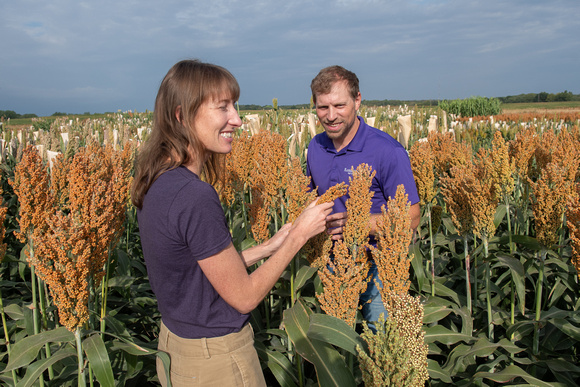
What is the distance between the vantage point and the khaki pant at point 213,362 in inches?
71.9

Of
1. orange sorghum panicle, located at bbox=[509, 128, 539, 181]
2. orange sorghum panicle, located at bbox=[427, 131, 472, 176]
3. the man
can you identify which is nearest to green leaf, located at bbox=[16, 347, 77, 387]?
the man

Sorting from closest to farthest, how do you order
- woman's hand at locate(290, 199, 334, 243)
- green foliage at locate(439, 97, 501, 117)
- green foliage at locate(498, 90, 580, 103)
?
woman's hand at locate(290, 199, 334, 243), green foliage at locate(439, 97, 501, 117), green foliage at locate(498, 90, 580, 103)

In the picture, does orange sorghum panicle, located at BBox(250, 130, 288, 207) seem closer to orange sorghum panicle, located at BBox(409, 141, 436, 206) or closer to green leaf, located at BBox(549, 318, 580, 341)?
orange sorghum panicle, located at BBox(409, 141, 436, 206)

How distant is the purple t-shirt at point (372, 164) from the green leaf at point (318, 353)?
104 centimetres

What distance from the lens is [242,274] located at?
1.74 metres

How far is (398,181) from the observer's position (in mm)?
3049

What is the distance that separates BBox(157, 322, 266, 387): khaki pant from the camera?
1.83 meters

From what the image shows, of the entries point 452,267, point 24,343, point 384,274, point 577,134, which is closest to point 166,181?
point 384,274

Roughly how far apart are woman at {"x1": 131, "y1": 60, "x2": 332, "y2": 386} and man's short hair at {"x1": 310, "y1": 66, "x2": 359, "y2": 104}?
1.46 metres

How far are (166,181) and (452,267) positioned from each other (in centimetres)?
381

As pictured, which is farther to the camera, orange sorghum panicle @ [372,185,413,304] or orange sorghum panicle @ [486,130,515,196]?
orange sorghum panicle @ [486,130,515,196]

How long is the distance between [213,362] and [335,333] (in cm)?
60

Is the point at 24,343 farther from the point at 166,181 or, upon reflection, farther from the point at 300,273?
the point at 300,273

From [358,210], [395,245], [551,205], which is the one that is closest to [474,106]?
[551,205]
